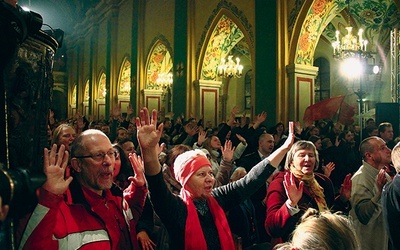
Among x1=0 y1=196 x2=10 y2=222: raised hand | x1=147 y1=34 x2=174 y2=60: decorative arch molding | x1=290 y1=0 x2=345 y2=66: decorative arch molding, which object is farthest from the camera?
x1=147 y1=34 x2=174 y2=60: decorative arch molding

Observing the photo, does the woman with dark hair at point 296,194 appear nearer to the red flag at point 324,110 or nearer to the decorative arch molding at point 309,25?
the red flag at point 324,110

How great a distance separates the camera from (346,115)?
10.0 metres

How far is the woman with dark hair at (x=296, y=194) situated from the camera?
2.96m

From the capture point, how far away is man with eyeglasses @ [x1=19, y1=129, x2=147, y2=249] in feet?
6.08

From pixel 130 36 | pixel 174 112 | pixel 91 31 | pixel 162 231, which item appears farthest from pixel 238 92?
pixel 162 231

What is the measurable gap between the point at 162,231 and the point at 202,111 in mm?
11590

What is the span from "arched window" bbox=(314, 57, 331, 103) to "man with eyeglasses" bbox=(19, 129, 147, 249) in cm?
1773

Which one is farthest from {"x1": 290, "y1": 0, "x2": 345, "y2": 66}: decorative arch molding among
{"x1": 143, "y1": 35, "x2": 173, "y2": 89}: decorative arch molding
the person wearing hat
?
{"x1": 143, "y1": 35, "x2": 173, "y2": 89}: decorative arch molding

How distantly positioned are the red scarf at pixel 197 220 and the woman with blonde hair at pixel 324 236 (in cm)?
72

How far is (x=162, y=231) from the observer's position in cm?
306

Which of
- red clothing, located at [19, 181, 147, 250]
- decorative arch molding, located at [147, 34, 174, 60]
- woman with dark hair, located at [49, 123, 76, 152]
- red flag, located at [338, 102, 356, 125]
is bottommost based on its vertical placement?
red clothing, located at [19, 181, 147, 250]

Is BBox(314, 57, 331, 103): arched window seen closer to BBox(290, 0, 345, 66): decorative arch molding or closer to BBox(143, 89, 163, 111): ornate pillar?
BBox(143, 89, 163, 111): ornate pillar

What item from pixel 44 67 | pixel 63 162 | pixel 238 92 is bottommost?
pixel 63 162

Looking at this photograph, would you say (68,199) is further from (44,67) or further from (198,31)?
(198,31)
